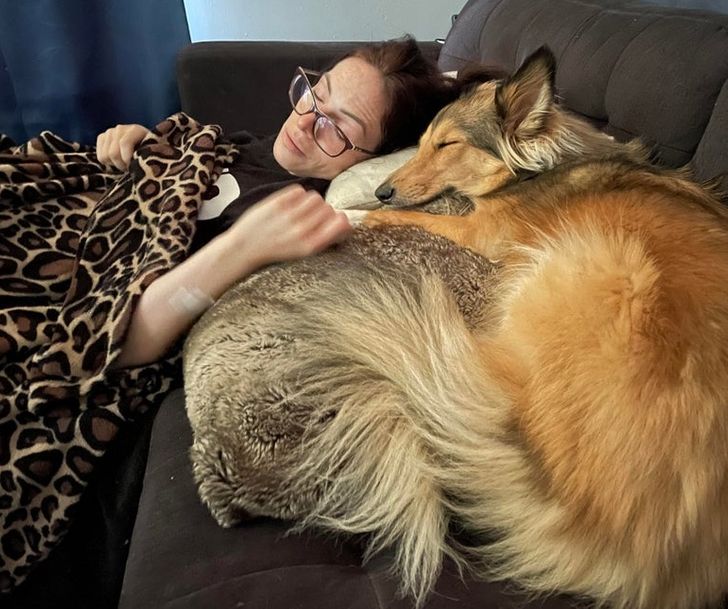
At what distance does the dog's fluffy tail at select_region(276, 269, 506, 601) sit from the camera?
0.77 meters

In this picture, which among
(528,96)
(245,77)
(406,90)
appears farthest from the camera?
(245,77)

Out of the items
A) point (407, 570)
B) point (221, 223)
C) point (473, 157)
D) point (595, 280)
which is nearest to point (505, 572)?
A: point (407, 570)

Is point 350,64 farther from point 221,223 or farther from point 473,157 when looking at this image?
point 221,223

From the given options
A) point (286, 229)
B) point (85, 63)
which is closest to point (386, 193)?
point (286, 229)

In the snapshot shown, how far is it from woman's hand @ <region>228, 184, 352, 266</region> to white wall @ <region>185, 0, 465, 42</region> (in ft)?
7.23

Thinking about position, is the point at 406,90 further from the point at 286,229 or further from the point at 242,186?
the point at 286,229

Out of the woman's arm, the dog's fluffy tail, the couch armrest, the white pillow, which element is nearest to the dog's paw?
the white pillow

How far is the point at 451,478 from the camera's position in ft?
2.57

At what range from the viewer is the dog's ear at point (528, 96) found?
1.32 metres

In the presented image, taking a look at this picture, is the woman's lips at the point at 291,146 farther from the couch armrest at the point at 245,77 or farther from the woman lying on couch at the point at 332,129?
the couch armrest at the point at 245,77

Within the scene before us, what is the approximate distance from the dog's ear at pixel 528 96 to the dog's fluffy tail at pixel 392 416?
2.23 ft

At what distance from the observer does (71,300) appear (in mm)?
1171

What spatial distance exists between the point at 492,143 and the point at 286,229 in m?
0.64

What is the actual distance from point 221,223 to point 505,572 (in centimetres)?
89
